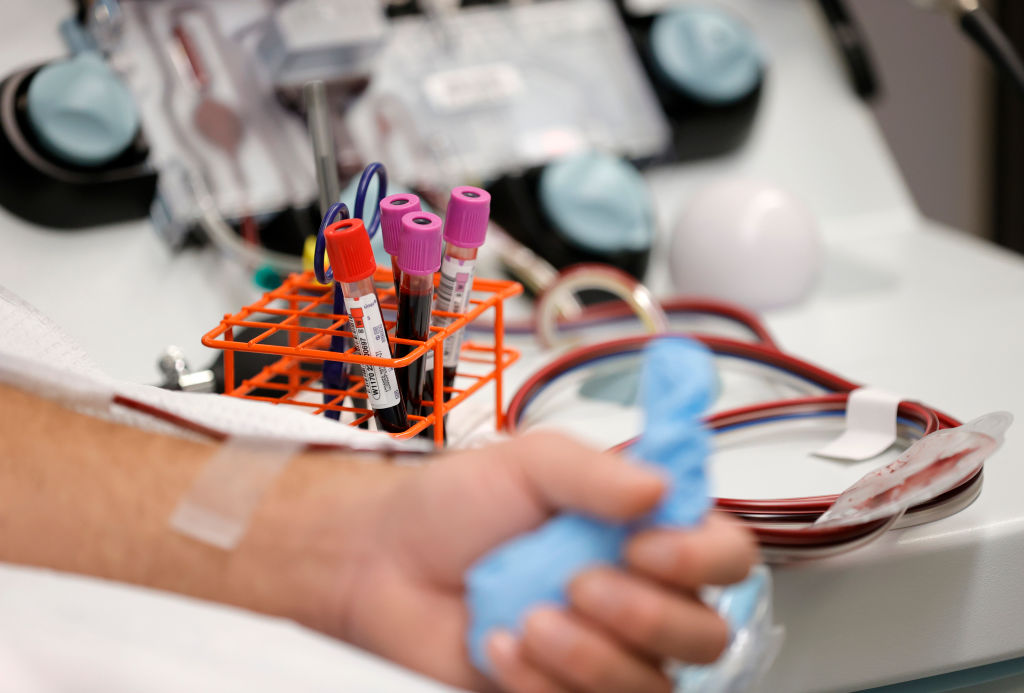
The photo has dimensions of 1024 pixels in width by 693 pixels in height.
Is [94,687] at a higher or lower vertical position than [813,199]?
higher

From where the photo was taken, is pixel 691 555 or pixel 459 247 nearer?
pixel 691 555

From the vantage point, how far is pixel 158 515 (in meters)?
0.36

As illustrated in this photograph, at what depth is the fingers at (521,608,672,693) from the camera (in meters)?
0.27

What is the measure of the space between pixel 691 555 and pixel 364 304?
0.21 m

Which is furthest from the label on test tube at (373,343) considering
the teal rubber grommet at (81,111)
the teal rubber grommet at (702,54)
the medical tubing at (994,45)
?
the medical tubing at (994,45)

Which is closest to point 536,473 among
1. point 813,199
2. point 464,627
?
point 464,627

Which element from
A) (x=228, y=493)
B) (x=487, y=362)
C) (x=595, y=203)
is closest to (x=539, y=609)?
(x=228, y=493)

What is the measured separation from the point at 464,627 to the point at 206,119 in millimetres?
612

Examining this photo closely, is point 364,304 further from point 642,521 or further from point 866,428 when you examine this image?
point 866,428

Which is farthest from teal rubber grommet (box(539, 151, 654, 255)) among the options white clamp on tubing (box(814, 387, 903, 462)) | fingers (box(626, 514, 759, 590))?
fingers (box(626, 514, 759, 590))

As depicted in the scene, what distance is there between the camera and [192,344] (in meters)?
0.70

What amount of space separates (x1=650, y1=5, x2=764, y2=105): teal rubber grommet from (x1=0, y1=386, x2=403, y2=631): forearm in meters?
0.68

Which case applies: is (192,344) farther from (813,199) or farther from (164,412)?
(813,199)

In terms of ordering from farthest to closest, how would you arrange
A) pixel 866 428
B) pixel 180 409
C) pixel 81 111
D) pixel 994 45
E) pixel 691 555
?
pixel 994 45 < pixel 81 111 < pixel 866 428 < pixel 180 409 < pixel 691 555
